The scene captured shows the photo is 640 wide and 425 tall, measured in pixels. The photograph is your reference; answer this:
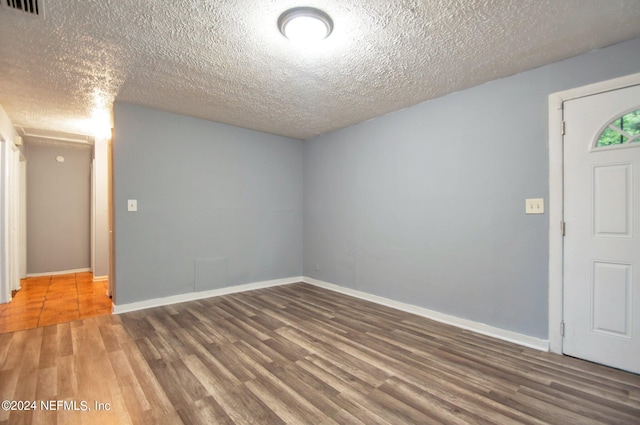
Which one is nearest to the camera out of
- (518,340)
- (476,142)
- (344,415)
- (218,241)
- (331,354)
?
(344,415)

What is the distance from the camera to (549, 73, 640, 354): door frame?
7.88 feet

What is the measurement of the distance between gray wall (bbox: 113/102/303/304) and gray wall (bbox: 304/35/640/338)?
1.03 metres

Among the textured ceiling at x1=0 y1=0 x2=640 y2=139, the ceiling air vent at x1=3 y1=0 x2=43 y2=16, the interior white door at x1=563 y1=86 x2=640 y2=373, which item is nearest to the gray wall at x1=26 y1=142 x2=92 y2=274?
the textured ceiling at x1=0 y1=0 x2=640 y2=139

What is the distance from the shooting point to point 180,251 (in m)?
3.83

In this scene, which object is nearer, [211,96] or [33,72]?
[33,72]

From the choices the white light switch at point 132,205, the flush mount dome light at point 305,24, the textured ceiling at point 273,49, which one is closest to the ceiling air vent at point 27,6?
the textured ceiling at point 273,49

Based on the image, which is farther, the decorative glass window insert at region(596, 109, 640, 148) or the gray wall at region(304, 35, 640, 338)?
the gray wall at region(304, 35, 640, 338)

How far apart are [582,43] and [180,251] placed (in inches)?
174

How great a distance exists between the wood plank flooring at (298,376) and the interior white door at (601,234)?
20 centimetres

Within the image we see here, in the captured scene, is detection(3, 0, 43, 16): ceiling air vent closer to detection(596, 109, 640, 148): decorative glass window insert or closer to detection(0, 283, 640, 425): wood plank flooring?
detection(0, 283, 640, 425): wood plank flooring

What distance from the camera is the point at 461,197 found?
3.02 m

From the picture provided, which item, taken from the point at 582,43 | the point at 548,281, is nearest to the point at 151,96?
the point at 582,43

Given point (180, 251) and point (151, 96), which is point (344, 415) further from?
point (151, 96)

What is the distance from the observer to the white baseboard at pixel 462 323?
2.52 m
